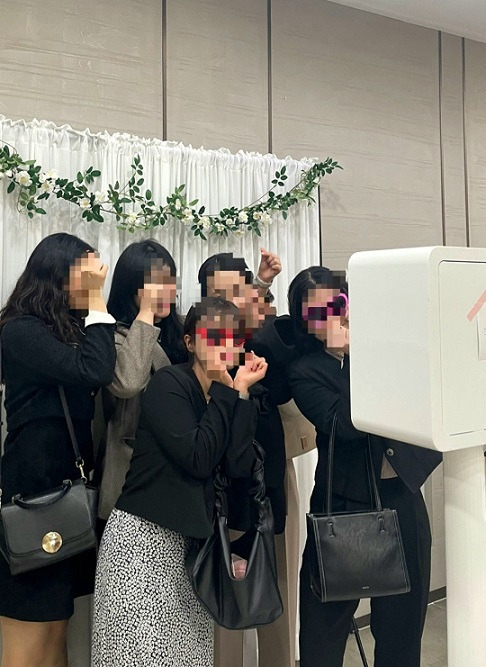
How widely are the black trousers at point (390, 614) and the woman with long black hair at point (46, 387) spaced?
2.18 feet

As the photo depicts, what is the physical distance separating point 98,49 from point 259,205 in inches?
30.9

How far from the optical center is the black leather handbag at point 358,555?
5.09 feet

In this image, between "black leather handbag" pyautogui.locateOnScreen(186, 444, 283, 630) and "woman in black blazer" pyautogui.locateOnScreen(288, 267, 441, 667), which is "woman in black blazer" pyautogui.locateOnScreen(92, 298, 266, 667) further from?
"woman in black blazer" pyautogui.locateOnScreen(288, 267, 441, 667)

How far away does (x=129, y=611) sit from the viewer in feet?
4.83

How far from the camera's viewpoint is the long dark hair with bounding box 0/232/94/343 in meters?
1.70

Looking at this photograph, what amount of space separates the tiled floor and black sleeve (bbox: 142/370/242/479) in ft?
4.86

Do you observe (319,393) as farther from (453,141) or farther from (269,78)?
(453,141)

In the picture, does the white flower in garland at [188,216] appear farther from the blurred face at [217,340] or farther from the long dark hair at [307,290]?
the blurred face at [217,340]

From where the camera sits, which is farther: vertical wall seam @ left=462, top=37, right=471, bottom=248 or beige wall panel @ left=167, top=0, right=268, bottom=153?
vertical wall seam @ left=462, top=37, right=471, bottom=248

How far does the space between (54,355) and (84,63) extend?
3.65ft

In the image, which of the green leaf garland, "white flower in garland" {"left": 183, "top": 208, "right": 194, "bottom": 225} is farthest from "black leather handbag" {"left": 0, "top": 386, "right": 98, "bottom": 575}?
"white flower in garland" {"left": 183, "top": 208, "right": 194, "bottom": 225}

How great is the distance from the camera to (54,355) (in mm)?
1630

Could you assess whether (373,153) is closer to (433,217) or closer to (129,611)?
(433,217)

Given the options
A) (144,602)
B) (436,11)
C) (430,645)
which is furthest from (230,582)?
(436,11)
